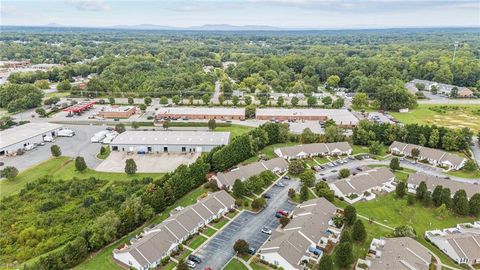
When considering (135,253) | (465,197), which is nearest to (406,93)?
(465,197)

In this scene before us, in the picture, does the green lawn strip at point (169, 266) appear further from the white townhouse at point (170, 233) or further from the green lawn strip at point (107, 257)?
the green lawn strip at point (107, 257)

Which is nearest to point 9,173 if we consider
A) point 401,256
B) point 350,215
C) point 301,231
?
point 301,231

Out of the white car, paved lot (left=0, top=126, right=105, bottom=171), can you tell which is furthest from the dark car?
paved lot (left=0, top=126, right=105, bottom=171)

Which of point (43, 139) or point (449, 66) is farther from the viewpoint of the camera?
point (449, 66)

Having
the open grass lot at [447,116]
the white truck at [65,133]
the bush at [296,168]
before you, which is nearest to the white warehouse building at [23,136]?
the white truck at [65,133]

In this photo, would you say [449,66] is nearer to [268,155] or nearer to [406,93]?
[406,93]

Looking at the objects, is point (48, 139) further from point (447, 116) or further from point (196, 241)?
point (447, 116)
